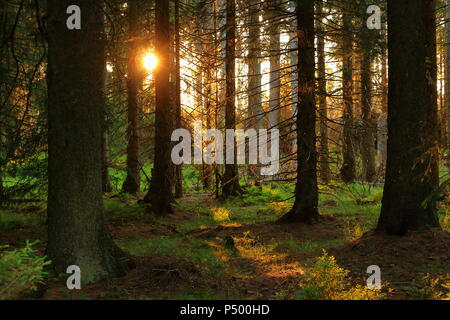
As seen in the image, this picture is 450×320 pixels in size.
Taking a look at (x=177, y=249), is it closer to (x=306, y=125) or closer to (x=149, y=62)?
(x=306, y=125)

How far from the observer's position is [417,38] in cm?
773

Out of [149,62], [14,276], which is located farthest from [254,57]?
[14,276]

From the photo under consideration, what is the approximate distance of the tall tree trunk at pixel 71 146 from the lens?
586 cm

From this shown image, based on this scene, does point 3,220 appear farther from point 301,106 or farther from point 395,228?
point 395,228

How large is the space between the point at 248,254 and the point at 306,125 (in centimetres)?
393

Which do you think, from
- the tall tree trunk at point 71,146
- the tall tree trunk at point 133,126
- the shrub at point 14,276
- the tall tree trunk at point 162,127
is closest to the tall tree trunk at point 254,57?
the tall tree trunk at point 162,127

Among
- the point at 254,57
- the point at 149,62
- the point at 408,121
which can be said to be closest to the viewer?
the point at 408,121

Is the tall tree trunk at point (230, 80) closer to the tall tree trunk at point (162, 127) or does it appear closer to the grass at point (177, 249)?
the tall tree trunk at point (162, 127)

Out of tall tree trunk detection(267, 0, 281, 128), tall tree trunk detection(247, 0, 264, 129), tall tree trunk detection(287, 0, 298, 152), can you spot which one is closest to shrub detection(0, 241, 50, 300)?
tall tree trunk detection(267, 0, 281, 128)

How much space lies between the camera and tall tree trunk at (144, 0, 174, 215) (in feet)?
42.6

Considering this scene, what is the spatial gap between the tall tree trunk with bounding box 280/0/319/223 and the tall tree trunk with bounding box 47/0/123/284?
612cm

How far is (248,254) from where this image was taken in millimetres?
8656

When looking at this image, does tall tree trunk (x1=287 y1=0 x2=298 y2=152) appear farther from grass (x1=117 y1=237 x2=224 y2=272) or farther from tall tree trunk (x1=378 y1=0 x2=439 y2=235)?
grass (x1=117 y1=237 x2=224 y2=272)
